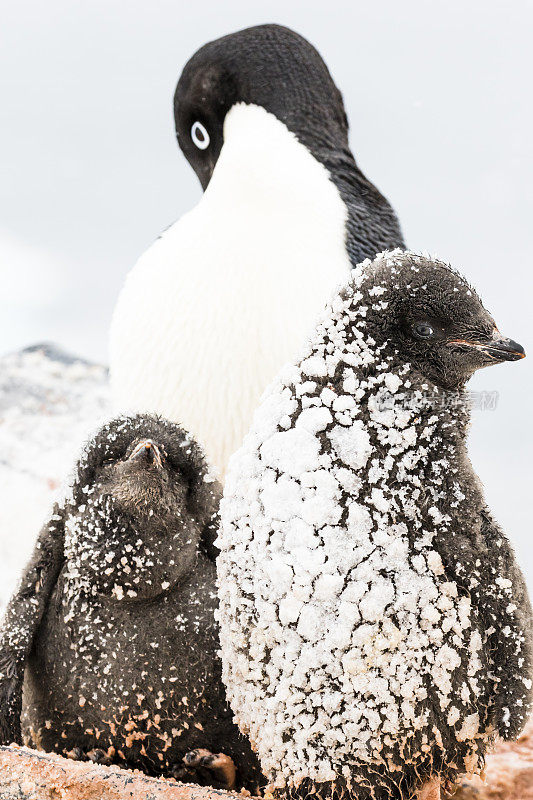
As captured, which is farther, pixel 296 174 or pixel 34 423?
pixel 34 423

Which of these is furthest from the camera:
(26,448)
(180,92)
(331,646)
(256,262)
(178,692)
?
(26,448)

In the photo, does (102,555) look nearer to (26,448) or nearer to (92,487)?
(92,487)

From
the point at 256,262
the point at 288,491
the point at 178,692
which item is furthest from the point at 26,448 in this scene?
the point at 288,491

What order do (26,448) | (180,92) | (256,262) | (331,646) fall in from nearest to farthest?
(331,646) < (256,262) < (180,92) < (26,448)

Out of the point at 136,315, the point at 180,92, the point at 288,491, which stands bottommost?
the point at 288,491

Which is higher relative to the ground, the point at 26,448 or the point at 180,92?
the point at 180,92

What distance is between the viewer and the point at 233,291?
0.70 m

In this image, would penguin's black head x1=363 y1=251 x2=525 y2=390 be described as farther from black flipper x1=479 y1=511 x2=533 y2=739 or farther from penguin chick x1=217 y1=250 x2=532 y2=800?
black flipper x1=479 y1=511 x2=533 y2=739

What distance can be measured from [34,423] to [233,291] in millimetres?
778

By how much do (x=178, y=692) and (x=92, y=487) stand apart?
0.50 ft

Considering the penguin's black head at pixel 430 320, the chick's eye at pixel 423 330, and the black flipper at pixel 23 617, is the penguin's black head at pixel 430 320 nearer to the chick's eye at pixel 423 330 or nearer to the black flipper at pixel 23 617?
the chick's eye at pixel 423 330

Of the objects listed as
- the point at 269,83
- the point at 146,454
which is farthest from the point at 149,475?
the point at 269,83

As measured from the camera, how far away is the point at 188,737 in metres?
0.53

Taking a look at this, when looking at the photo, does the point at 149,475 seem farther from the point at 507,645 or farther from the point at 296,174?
the point at 296,174
